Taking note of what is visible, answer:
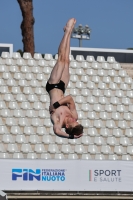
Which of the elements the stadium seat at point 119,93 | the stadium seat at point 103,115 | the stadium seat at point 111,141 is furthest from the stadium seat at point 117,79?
the stadium seat at point 111,141

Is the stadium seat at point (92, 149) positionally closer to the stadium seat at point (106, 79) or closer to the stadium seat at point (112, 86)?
the stadium seat at point (112, 86)

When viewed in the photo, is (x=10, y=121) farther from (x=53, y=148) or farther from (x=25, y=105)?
(x=53, y=148)

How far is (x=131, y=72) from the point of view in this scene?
2350cm

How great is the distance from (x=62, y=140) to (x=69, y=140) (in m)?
0.26

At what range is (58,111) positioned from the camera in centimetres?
906

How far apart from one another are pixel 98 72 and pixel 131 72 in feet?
6.24

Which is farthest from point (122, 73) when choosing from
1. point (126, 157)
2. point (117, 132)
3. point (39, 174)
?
point (39, 174)

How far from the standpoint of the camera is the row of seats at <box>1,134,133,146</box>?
1950 cm

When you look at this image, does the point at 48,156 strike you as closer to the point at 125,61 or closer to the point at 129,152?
the point at 129,152

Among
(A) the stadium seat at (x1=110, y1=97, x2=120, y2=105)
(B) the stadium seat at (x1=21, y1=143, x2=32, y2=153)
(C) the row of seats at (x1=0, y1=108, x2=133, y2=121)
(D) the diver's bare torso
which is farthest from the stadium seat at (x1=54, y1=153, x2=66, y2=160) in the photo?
(D) the diver's bare torso

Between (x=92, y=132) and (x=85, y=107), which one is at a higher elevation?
(x=85, y=107)

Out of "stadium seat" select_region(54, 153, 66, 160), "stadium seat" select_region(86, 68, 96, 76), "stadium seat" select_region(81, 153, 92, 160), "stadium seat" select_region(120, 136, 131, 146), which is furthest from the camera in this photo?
"stadium seat" select_region(86, 68, 96, 76)

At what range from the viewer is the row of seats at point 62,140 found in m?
19.5

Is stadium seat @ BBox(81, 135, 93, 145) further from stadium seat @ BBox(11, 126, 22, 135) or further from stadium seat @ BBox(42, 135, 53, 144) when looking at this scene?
stadium seat @ BBox(11, 126, 22, 135)
